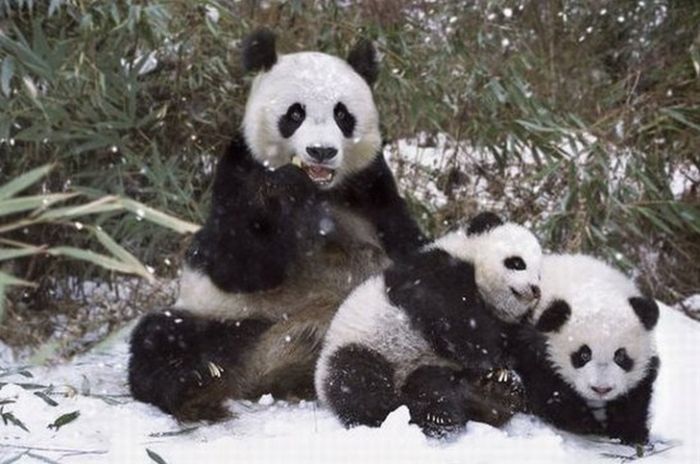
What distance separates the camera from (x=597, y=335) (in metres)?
2.55

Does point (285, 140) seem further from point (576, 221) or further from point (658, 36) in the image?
point (658, 36)

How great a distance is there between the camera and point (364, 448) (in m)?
2.14

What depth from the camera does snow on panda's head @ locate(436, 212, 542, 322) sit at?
8.21ft

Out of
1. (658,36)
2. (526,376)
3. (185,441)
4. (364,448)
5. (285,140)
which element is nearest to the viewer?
(364,448)

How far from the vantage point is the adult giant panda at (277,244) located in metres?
2.67

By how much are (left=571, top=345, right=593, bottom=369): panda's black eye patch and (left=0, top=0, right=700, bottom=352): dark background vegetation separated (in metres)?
1.50

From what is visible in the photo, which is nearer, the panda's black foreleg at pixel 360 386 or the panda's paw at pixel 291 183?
the panda's black foreleg at pixel 360 386

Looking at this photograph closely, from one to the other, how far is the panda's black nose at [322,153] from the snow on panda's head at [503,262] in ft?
1.09

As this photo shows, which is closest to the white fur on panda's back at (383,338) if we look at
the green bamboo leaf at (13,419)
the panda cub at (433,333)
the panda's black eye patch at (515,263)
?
the panda cub at (433,333)

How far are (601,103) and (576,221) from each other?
0.93m

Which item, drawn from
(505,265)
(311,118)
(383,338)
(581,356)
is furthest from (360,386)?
(311,118)

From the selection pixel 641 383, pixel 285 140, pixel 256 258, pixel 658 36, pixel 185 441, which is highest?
pixel 658 36

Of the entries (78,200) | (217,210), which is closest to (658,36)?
(78,200)

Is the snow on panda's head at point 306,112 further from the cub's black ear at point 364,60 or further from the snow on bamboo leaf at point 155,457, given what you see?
the snow on bamboo leaf at point 155,457
